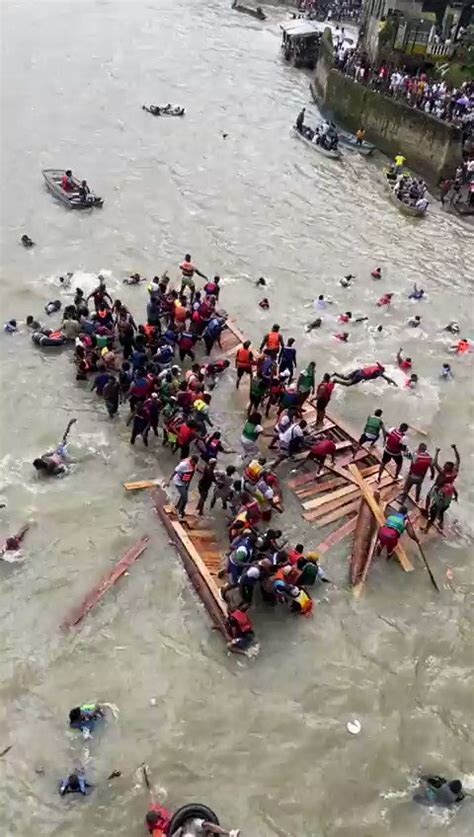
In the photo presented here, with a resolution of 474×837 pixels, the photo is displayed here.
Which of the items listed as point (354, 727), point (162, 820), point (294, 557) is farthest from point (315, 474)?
point (162, 820)

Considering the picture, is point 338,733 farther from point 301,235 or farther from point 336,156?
point 336,156

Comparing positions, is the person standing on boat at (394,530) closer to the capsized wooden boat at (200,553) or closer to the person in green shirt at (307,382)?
the capsized wooden boat at (200,553)

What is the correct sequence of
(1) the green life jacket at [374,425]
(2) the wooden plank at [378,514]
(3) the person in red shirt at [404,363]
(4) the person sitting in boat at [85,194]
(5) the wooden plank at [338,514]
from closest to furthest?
(2) the wooden plank at [378,514] < (5) the wooden plank at [338,514] < (1) the green life jacket at [374,425] < (3) the person in red shirt at [404,363] < (4) the person sitting in boat at [85,194]

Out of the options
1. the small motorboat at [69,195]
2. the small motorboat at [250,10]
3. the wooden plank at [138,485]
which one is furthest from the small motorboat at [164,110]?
the wooden plank at [138,485]

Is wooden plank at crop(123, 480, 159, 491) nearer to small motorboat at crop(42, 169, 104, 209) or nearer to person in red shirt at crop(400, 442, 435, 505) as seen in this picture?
person in red shirt at crop(400, 442, 435, 505)

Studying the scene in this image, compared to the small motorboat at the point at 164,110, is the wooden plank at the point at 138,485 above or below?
below

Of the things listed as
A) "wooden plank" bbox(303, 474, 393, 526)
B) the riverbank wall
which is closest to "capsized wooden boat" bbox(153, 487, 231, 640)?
"wooden plank" bbox(303, 474, 393, 526)
